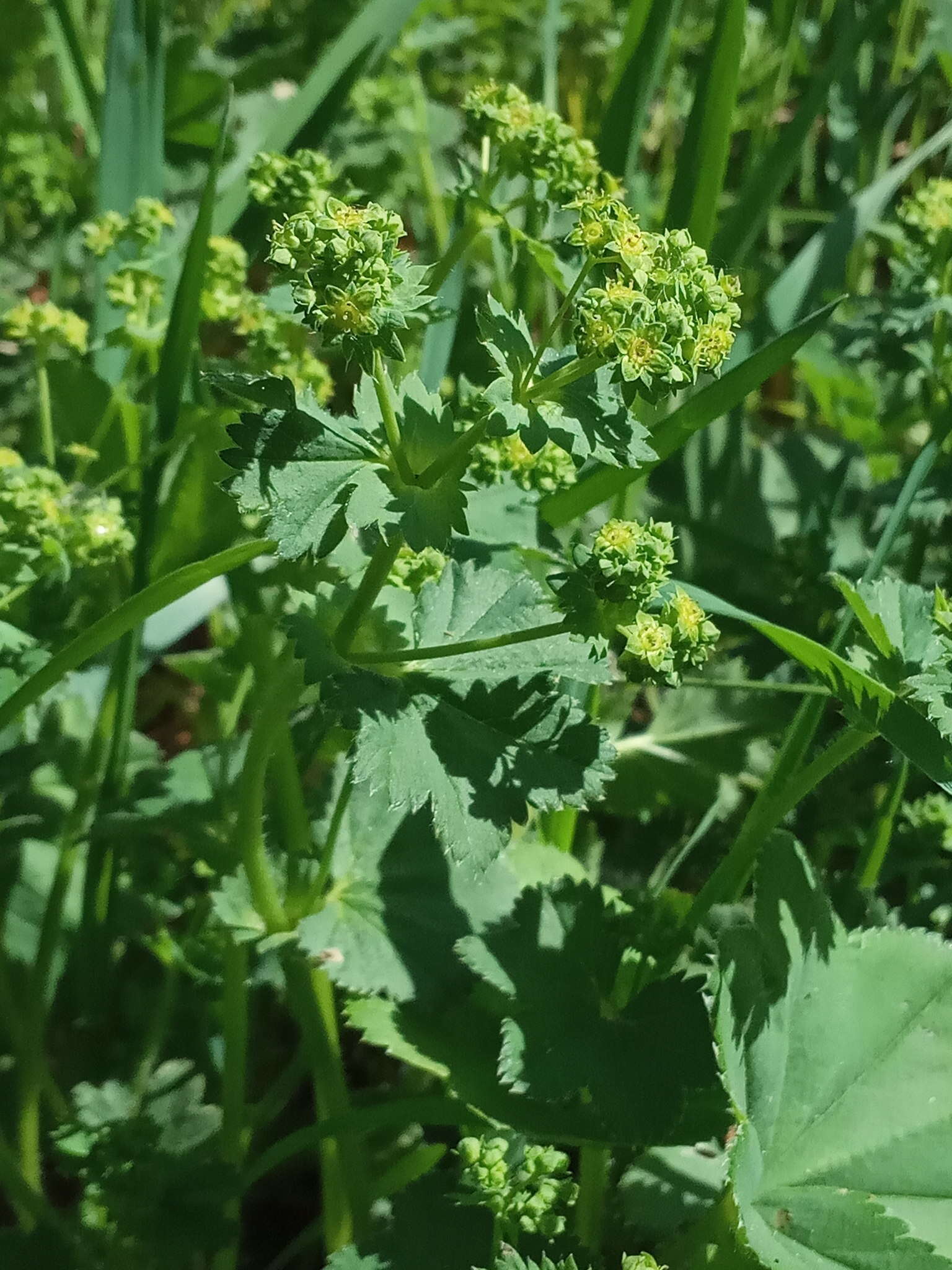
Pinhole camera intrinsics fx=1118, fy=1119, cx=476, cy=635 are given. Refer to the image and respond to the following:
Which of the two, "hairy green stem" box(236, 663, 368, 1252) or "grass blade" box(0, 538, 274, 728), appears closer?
"grass blade" box(0, 538, 274, 728)

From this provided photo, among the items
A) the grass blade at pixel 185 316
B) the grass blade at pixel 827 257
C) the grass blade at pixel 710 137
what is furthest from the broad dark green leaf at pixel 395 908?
the grass blade at pixel 827 257

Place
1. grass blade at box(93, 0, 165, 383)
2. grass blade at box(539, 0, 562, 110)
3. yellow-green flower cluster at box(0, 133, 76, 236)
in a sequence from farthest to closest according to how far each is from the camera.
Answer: yellow-green flower cluster at box(0, 133, 76, 236), grass blade at box(539, 0, 562, 110), grass blade at box(93, 0, 165, 383)

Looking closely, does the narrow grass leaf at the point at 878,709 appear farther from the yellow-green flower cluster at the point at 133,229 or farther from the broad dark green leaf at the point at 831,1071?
the yellow-green flower cluster at the point at 133,229

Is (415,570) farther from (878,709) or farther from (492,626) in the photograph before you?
(878,709)

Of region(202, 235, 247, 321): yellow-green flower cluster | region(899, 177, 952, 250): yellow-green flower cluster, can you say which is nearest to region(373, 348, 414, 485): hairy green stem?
region(202, 235, 247, 321): yellow-green flower cluster

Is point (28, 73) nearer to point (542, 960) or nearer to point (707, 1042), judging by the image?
point (542, 960)

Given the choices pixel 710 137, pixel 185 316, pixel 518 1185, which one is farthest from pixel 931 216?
pixel 518 1185

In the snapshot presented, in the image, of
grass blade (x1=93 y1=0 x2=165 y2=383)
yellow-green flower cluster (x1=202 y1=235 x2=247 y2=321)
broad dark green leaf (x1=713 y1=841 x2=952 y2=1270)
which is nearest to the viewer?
broad dark green leaf (x1=713 y1=841 x2=952 y2=1270)

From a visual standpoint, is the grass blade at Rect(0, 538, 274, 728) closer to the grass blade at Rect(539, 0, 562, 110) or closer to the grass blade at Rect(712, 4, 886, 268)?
the grass blade at Rect(712, 4, 886, 268)
